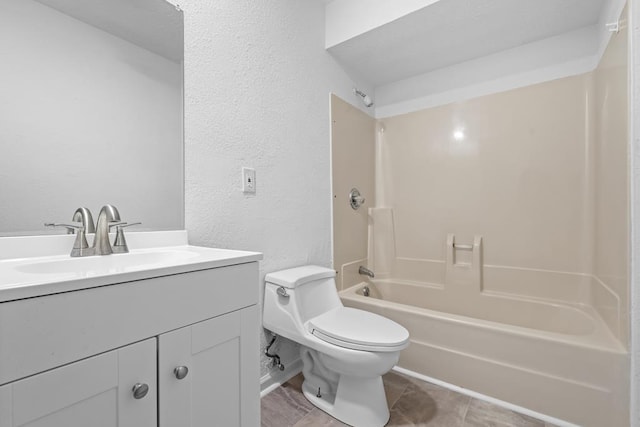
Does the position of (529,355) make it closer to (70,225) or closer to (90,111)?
(70,225)

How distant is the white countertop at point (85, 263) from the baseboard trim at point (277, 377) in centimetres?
87

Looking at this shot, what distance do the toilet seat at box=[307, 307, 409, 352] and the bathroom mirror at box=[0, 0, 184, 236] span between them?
775 millimetres

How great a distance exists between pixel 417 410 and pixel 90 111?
→ 1.82m

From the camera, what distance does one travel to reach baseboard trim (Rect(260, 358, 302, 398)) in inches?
58.2

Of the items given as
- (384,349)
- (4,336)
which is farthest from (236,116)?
(384,349)

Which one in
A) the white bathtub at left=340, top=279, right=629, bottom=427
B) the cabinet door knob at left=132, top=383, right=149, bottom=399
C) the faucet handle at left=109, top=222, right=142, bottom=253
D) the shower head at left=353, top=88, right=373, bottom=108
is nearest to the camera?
the cabinet door knob at left=132, top=383, right=149, bottom=399

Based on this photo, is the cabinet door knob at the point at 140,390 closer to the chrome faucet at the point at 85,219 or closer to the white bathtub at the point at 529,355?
the chrome faucet at the point at 85,219

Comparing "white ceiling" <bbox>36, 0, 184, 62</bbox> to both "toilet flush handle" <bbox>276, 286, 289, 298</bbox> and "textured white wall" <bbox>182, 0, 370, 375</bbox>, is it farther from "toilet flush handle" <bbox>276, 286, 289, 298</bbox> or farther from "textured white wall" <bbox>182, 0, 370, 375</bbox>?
"toilet flush handle" <bbox>276, 286, 289, 298</bbox>

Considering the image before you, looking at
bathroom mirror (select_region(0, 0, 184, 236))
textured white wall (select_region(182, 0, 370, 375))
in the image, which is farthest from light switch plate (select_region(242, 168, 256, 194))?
bathroom mirror (select_region(0, 0, 184, 236))

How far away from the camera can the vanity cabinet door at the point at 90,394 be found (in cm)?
48

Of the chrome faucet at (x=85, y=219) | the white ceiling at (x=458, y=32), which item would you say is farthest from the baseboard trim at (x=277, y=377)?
the white ceiling at (x=458, y=32)

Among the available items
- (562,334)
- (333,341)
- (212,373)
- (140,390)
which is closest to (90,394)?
(140,390)

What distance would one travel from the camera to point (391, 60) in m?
2.07

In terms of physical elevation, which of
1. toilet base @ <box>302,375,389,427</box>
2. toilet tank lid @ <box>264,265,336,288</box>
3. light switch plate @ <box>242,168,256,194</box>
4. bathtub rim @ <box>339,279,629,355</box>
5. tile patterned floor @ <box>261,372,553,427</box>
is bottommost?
tile patterned floor @ <box>261,372,553,427</box>
